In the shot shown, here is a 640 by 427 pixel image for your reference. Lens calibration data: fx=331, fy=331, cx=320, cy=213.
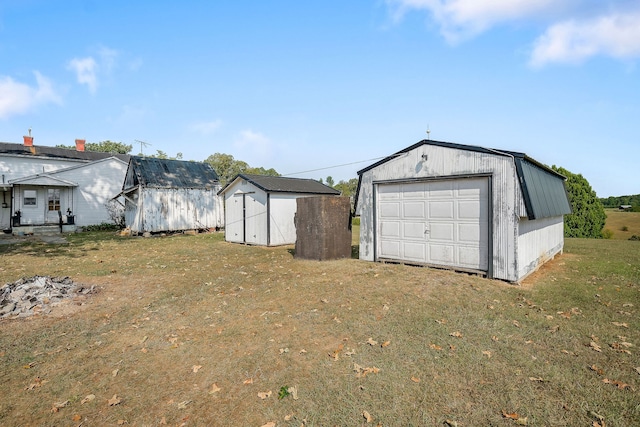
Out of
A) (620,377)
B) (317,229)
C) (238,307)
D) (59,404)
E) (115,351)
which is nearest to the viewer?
(59,404)

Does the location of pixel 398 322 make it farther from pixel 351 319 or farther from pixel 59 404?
pixel 59 404

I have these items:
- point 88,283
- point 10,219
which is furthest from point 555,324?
point 10,219

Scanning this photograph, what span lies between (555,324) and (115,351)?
6.89 metres

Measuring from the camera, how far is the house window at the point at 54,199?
22.7 metres

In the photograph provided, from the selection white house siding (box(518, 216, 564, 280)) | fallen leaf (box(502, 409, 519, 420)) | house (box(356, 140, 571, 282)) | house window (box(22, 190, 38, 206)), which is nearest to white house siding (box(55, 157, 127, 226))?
house window (box(22, 190, 38, 206))

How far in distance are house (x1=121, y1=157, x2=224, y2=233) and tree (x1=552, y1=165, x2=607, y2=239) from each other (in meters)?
21.8

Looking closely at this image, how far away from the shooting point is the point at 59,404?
353cm

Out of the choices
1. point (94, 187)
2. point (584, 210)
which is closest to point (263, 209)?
point (94, 187)

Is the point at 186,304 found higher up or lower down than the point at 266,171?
lower down

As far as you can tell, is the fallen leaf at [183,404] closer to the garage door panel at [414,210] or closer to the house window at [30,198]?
the garage door panel at [414,210]

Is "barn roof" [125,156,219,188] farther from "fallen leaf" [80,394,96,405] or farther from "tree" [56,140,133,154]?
"tree" [56,140,133,154]

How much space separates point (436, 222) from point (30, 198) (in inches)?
1016

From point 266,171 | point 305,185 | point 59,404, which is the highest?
point 266,171

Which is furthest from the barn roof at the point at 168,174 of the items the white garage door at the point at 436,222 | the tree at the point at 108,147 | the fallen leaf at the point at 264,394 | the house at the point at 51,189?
the tree at the point at 108,147
